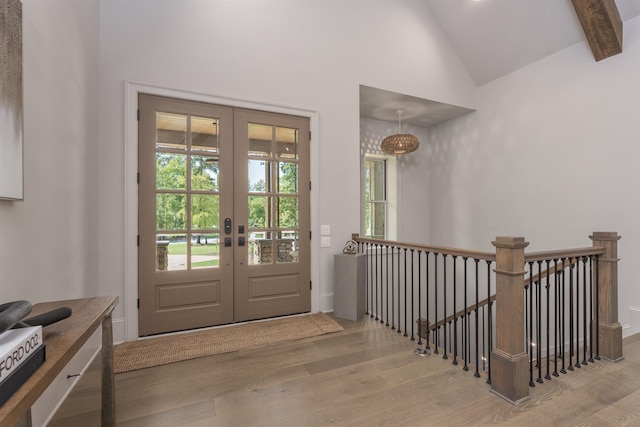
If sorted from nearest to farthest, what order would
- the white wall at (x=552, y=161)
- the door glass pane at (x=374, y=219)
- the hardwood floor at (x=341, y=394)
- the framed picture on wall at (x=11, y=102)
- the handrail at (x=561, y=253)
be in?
the framed picture on wall at (x=11, y=102)
the hardwood floor at (x=341, y=394)
the handrail at (x=561, y=253)
the white wall at (x=552, y=161)
the door glass pane at (x=374, y=219)

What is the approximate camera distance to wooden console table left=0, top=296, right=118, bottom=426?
2.26 feet

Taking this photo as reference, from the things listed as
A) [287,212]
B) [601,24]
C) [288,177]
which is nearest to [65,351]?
[287,212]

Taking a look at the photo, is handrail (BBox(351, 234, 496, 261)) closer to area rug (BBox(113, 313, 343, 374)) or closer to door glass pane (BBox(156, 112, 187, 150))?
area rug (BBox(113, 313, 343, 374))

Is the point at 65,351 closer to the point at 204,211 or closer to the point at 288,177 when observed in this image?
the point at 204,211

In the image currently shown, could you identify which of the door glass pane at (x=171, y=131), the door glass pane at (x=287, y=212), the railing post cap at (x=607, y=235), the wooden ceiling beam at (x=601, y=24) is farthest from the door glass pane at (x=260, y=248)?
the wooden ceiling beam at (x=601, y=24)

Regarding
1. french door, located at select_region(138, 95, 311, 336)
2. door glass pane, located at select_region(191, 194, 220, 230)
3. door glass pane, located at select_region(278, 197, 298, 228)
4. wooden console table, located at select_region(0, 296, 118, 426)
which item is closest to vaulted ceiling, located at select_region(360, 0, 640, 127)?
french door, located at select_region(138, 95, 311, 336)

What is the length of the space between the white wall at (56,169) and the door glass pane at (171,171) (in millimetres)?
496

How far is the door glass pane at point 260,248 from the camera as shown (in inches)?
124

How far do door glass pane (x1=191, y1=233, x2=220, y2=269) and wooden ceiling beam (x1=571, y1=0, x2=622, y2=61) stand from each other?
15.0 ft

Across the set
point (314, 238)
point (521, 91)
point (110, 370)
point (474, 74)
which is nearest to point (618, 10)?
point (521, 91)

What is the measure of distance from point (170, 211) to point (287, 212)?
122 cm

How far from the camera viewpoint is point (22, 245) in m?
1.45

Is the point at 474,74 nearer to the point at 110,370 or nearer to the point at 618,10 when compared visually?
the point at 618,10

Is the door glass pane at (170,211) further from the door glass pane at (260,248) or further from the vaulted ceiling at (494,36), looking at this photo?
the vaulted ceiling at (494,36)
